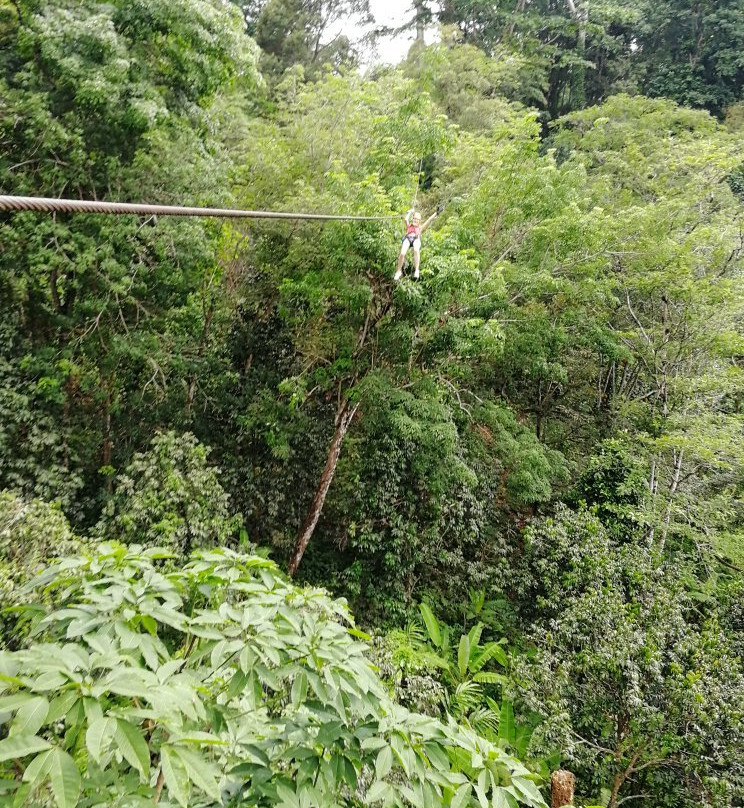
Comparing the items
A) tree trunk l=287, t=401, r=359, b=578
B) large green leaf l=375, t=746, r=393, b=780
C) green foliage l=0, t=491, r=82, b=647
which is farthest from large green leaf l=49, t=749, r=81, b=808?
tree trunk l=287, t=401, r=359, b=578

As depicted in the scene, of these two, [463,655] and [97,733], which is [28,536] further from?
[463,655]

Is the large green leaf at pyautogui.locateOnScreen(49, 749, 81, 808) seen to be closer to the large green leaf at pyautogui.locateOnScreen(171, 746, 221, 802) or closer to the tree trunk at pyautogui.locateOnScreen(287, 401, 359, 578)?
the large green leaf at pyautogui.locateOnScreen(171, 746, 221, 802)

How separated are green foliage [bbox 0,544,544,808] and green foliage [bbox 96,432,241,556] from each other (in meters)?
4.27

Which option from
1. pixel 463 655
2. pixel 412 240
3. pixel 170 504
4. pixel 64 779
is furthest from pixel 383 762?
pixel 463 655

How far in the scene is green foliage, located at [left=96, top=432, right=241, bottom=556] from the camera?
585 cm

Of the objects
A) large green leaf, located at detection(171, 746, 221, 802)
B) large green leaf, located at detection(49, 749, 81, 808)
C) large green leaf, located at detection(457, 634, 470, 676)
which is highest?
large green leaf, located at detection(49, 749, 81, 808)

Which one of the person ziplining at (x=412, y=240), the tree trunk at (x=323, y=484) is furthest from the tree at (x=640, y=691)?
the person ziplining at (x=412, y=240)

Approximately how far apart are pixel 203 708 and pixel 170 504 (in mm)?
5180

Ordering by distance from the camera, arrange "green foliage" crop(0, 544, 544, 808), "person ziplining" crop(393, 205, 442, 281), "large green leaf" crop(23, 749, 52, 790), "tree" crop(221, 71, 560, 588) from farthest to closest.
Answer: "tree" crop(221, 71, 560, 588)
"person ziplining" crop(393, 205, 442, 281)
"green foliage" crop(0, 544, 544, 808)
"large green leaf" crop(23, 749, 52, 790)

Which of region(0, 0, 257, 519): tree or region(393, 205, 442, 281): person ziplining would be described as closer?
region(393, 205, 442, 281): person ziplining

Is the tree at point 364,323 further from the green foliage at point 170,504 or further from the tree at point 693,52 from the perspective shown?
the tree at point 693,52

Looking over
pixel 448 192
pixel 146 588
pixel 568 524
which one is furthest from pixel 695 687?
pixel 448 192

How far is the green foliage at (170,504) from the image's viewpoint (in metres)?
5.85

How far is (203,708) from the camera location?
4.31 ft
